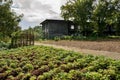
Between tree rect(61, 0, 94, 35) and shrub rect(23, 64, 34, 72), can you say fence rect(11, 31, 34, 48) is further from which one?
tree rect(61, 0, 94, 35)

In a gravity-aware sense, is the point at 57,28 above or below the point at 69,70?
above

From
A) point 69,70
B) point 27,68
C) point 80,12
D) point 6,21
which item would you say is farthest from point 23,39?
point 80,12

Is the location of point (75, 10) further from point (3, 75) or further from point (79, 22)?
point (3, 75)

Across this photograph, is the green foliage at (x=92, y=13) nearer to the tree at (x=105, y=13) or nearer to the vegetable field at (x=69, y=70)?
the tree at (x=105, y=13)

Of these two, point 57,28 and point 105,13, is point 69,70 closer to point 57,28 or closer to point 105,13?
point 105,13

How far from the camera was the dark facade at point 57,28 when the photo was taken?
49.6 meters

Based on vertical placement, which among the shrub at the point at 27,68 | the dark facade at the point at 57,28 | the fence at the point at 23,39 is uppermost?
the dark facade at the point at 57,28

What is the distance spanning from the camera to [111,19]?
48.4 m

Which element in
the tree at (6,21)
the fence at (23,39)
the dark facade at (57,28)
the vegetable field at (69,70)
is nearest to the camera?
the vegetable field at (69,70)

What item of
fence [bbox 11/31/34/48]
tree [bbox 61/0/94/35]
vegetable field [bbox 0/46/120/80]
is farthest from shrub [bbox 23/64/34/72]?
tree [bbox 61/0/94/35]

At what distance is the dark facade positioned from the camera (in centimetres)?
4962

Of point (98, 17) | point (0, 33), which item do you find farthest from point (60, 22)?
point (0, 33)

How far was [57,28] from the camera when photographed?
50.6 m

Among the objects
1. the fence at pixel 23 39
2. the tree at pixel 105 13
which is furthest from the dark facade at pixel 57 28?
the fence at pixel 23 39
